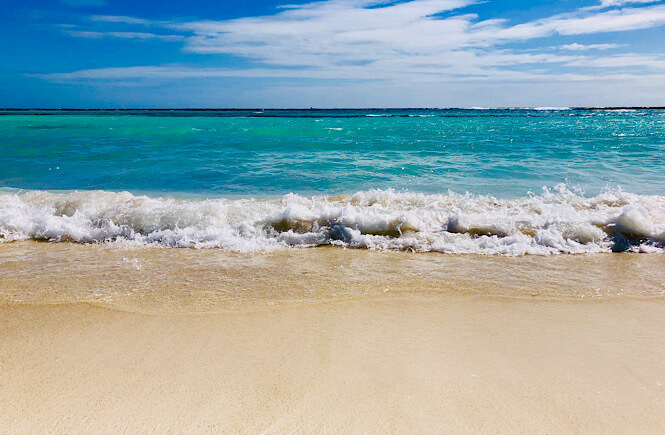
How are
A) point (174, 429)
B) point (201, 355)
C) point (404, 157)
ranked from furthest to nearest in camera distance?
point (404, 157) < point (201, 355) < point (174, 429)

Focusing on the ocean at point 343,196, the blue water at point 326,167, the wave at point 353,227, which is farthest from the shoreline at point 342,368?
the blue water at point 326,167

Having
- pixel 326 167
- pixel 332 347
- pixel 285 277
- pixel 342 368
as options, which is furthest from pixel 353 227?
pixel 326 167

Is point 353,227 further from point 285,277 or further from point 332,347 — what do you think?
point 332,347

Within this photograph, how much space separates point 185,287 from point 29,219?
364 centimetres

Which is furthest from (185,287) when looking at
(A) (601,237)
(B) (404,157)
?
(B) (404,157)

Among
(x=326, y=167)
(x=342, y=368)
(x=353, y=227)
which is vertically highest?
(x=326, y=167)

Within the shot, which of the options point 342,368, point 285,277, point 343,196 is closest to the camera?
point 342,368

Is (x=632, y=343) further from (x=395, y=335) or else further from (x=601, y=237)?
(x=601, y=237)

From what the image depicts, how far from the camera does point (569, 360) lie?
261cm

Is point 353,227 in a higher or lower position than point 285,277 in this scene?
higher

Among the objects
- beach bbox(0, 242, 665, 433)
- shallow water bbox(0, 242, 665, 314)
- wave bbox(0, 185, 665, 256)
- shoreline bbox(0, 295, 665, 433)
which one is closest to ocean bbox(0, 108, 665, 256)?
wave bbox(0, 185, 665, 256)

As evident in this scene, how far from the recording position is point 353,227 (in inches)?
222

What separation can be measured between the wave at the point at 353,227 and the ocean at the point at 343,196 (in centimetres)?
2

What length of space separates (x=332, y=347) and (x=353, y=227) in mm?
2966
